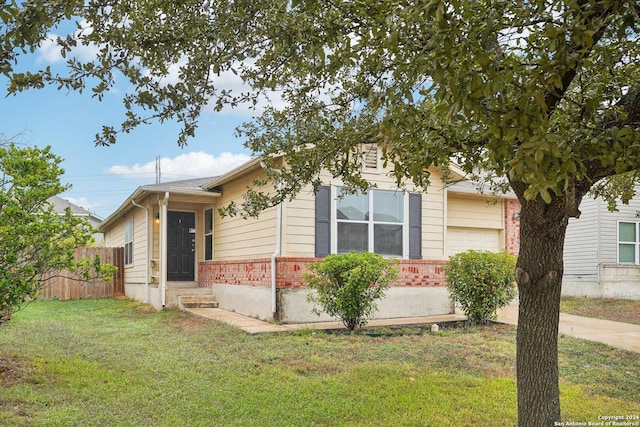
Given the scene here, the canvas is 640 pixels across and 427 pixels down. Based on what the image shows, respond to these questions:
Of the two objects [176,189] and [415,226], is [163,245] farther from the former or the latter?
[415,226]

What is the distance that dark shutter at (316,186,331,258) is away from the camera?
10789mm

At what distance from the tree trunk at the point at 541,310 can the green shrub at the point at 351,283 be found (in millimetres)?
5311

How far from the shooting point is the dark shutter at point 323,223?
10.8m

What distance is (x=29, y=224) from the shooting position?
6055 mm

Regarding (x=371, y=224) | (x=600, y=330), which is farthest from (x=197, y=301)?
(x=600, y=330)

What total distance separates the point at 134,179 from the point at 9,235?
44.3 metres

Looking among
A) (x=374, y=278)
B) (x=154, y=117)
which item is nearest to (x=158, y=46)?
(x=154, y=117)

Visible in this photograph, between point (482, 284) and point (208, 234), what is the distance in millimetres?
7844

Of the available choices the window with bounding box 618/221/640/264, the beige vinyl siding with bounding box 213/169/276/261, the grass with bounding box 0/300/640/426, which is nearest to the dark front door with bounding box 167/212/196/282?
the beige vinyl siding with bounding box 213/169/276/261

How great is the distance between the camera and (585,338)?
8.51m

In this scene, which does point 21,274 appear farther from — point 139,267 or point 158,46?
point 139,267

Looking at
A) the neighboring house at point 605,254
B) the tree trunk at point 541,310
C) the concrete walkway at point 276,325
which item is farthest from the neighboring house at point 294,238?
the tree trunk at point 541,310

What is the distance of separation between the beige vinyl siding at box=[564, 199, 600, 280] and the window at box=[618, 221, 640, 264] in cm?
38

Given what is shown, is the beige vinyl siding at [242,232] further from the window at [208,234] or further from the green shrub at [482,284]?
the green shrub at [482,284]
